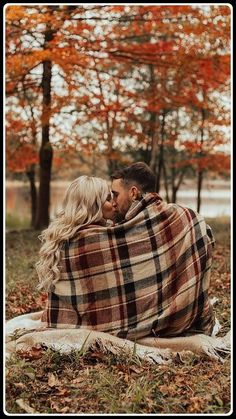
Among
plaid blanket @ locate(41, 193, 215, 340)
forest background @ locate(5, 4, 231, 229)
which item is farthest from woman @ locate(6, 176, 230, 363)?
forest background @ locate(5, 4, 231, 229)

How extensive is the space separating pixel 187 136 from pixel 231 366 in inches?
534

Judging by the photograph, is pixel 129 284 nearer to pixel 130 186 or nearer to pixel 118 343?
pixel 118 343

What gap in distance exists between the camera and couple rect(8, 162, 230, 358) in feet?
14.1

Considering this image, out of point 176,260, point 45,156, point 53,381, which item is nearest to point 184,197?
point 45,156

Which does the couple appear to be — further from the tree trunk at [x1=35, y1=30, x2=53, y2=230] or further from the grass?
the tree trunk at [x1=35, y1=30, x2=53, y2=230]

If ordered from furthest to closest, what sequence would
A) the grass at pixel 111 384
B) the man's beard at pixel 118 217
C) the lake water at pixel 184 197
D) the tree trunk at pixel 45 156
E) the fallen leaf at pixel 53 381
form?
the lake water at pixel 184 197
the tree trunk at pixel 45 156
the man's beard at pixel 118 217
the fallen leaf at pixel 53 381
the grass at pixel 111 384

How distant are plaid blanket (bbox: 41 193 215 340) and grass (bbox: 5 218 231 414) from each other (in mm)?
437

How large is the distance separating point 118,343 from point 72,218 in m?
1.02

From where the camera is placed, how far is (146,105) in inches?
479

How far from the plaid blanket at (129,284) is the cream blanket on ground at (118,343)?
153 millimetres

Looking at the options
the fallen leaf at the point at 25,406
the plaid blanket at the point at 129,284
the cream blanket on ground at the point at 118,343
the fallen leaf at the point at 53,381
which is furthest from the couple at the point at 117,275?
the fallen leaf at the point at 25,406

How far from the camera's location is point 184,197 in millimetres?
24125

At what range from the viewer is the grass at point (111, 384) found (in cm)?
312

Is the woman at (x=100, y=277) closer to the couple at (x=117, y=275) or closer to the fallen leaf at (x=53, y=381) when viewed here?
the couple at (x=117, y=275)
